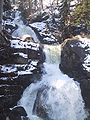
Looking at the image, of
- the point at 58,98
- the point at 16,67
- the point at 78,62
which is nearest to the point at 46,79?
the point at 58,98

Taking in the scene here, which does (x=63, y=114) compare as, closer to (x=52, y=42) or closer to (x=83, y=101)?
(x=83, y=101)

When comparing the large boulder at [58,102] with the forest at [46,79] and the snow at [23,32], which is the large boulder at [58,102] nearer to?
the forest at [46,79]

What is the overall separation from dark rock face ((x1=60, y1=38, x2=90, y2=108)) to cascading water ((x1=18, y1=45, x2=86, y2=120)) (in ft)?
1.54

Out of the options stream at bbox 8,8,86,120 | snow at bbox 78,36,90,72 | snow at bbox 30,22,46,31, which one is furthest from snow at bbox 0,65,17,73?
snow at bbox 30,22,46,31

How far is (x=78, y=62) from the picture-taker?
23375 mm

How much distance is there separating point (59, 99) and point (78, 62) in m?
3.21

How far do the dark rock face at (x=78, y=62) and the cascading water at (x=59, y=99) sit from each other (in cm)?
47

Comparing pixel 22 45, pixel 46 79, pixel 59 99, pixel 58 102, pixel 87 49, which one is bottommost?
pixel 58 102

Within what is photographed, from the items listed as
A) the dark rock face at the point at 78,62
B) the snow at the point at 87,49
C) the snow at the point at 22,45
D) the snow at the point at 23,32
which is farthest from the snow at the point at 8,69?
the snow at the point at 23,32

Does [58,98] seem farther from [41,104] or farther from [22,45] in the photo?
[22,45]

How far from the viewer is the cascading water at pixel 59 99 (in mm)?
21453

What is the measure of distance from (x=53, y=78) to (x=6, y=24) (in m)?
14.0

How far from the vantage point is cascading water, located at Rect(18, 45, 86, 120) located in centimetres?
2145

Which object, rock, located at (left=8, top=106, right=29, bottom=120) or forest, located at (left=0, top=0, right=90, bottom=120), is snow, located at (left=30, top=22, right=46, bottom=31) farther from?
rock, located at (left=8, top=106, right=29, bottom=120)
